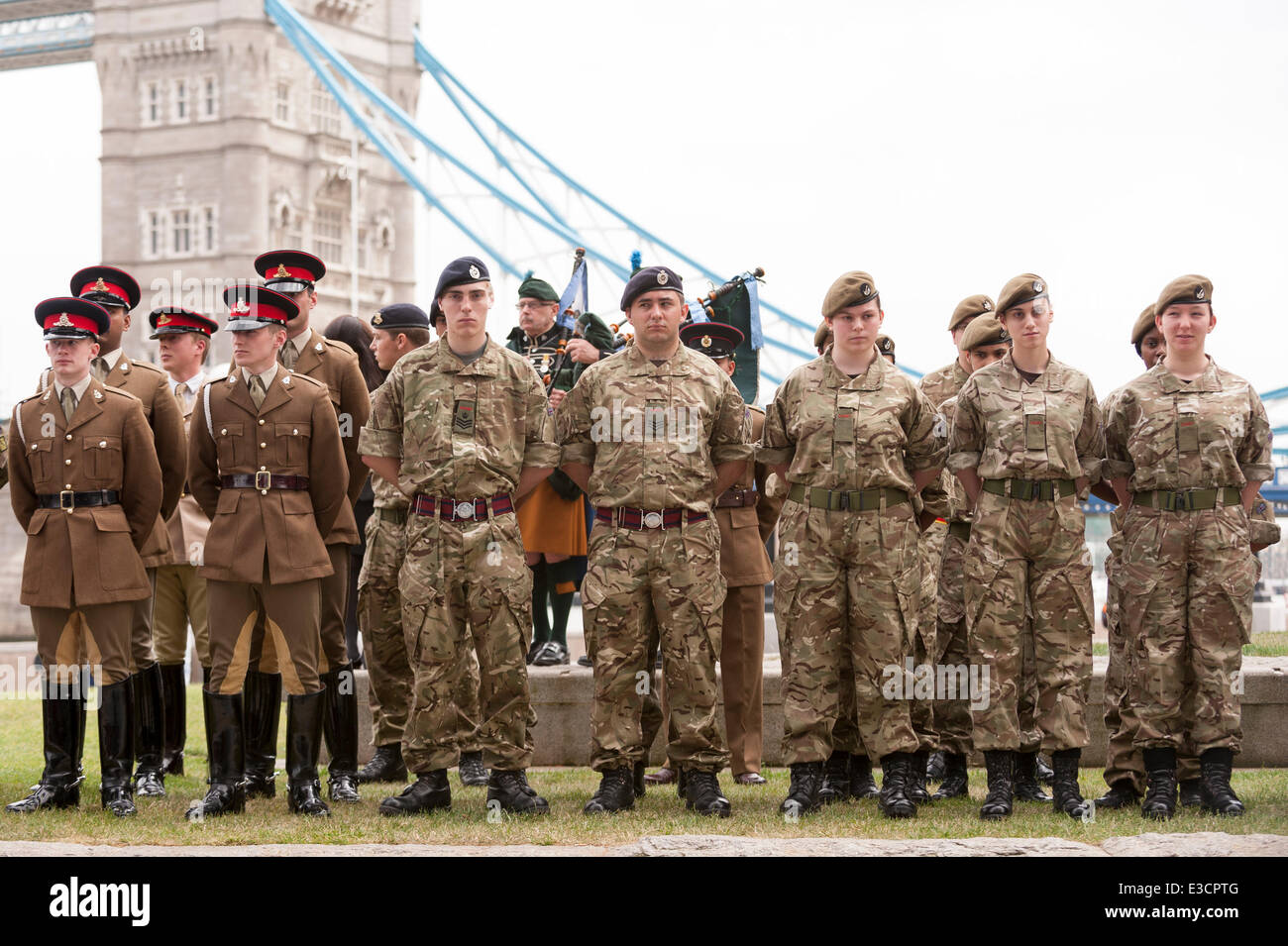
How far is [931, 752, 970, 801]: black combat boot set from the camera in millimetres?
6504

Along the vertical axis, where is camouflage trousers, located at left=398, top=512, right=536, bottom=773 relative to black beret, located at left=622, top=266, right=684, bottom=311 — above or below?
below

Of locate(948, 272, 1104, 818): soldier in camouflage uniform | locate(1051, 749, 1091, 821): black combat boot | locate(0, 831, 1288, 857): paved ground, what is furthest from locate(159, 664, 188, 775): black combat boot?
locate(1051, 749, 1091, 821): black combat boot

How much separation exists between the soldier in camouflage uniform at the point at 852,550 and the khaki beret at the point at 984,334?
3.98ft

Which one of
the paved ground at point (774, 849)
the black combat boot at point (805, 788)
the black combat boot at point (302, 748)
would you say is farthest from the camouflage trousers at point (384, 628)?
the paved ground at point (774, 849)

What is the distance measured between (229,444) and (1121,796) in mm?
4027

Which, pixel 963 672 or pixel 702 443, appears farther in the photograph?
pixel 963 672

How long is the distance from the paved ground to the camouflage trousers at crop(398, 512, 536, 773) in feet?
3.26

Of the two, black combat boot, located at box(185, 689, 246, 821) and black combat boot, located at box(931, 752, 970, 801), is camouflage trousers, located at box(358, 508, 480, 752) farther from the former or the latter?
black combat boot, located at box(931, 752, 970, 801)

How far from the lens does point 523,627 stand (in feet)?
19.7

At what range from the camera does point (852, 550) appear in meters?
6.01

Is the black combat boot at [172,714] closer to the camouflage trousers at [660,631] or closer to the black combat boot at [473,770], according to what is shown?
the black combat boot at [473,770]
